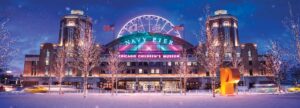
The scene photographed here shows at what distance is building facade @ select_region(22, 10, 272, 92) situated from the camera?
80.3 metres

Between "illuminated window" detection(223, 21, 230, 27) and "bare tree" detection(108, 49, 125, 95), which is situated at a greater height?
"illuminated window" detection(223, 21, 230, 27)

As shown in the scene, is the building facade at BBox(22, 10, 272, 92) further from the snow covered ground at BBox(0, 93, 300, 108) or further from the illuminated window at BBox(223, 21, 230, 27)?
the snow covered ground at BBox(0, 93, 300, 108)

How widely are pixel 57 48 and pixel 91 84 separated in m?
17.9

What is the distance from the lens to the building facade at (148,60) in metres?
80.3

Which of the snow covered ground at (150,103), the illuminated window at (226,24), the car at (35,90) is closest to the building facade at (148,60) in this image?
the illuminated window at (226,24)

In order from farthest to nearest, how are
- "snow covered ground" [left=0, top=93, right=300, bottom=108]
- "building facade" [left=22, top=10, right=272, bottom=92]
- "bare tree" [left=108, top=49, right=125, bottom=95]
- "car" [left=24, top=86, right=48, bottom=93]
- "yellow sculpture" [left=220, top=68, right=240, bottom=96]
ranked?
"building facade" [left=22, top=10, right=272, bottom=92]
"bare tree" [left=108, top=49, right=125, bottom=95]
"car" [left=24, top=86, right=48, bottom=93]
"yellow sculpture" [left=220, top=68, right=240, bottom=96]
"snow covered ground" [left=0, top=93, right=300, bottom=108]

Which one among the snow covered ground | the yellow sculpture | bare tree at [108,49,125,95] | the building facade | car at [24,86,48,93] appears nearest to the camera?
the snow covered ground

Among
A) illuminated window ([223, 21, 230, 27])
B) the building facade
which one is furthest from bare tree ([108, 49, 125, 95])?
illuminated window ([223, 21, 230, 27])

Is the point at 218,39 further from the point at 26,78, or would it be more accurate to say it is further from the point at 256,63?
the point at 26,78

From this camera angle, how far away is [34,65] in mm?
85500

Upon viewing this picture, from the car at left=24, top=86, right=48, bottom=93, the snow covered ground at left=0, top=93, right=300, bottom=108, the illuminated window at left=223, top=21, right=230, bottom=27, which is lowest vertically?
the car at left=24, top=86, right=48, bottom=93

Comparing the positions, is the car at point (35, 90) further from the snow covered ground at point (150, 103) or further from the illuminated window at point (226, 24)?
the illuminated window at point (226, 24)

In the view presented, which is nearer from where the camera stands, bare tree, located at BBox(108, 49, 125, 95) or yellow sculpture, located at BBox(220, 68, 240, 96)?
yellow sculpture, located at BBox(220, 68, 240, 96)

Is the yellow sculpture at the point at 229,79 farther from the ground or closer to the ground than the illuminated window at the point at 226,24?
closer to the ground
